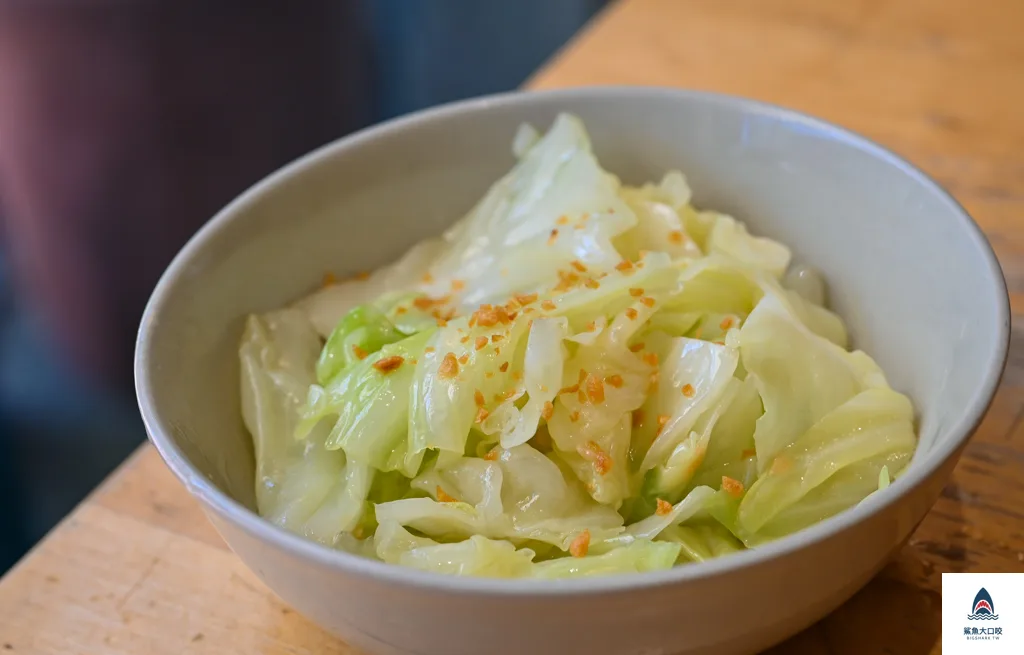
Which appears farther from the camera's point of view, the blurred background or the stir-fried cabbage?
the blurred background

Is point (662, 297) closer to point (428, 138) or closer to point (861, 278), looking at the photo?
point (861, 278)

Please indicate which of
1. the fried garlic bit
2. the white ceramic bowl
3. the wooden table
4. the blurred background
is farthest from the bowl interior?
the blurred background

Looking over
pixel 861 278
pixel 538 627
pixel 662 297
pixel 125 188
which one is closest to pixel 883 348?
pixel 861 278

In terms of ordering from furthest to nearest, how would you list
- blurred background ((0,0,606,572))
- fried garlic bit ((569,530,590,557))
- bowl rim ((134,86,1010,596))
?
blurred background ((0,0,606,572)) < fried garlic bit ((569,530,590,557)) < bowl rim ((134,86,1010,596))

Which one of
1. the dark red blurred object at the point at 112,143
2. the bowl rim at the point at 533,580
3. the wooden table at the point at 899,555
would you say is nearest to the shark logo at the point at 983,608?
the wooden table at the point at 899,555

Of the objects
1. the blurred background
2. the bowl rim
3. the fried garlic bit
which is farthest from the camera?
the blurred background

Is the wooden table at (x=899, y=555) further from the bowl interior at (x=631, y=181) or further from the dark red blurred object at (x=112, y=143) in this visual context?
the dark red blurred object at (x=112, y=143)

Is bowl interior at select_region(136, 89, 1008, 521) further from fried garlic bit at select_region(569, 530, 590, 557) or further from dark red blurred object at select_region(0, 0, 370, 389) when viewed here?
dark red blurred object at select_region(0, 0, 370, 389)
